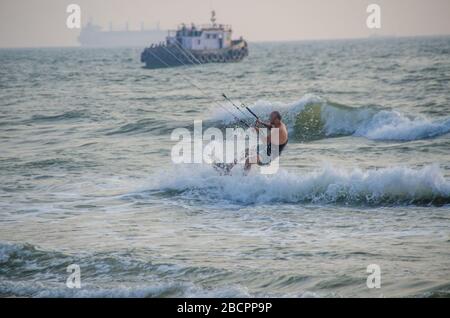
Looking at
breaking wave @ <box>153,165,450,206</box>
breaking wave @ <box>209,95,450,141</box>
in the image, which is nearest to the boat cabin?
breaking wave @ <box>209,95,450,141</box>

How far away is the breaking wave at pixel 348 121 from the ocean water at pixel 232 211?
0.25 feet

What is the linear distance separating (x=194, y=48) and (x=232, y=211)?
62.1 meters

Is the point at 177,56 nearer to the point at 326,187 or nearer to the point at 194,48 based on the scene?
the point at 194,48

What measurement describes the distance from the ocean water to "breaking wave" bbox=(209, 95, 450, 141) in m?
0.08

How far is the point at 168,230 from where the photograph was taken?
512 inches

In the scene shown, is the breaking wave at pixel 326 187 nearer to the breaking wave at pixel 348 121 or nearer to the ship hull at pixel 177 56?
the breaking wave at pixel 348 121

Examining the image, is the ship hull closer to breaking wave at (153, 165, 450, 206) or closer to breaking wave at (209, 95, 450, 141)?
breaking wave at (209, 95, 450, 141)

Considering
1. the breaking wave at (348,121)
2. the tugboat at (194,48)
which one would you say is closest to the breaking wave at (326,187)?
the breaking wave at (348,121)

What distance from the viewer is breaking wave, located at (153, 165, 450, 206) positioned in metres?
15.0

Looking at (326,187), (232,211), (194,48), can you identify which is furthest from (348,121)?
(194,48)

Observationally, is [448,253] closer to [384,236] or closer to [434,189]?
[384,236]

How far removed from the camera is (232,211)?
573 inches
